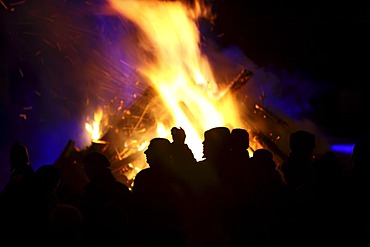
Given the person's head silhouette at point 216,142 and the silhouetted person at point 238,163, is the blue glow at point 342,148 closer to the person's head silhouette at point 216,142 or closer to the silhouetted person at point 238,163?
the silhouetted person at point 238,163

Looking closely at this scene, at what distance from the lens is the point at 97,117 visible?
11898mm

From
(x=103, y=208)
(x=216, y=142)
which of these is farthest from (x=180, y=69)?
(x=103, y=208)

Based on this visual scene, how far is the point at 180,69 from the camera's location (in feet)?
29.9

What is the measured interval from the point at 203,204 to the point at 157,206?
366mm

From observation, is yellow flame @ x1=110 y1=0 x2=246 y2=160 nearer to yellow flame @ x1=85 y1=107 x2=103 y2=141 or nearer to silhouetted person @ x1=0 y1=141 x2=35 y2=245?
yellow flame @ x1=85 y1=107 x2=103 y2=141

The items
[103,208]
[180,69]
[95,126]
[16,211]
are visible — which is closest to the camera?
[16,211]

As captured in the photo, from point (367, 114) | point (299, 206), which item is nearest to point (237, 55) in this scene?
point (367, 114)

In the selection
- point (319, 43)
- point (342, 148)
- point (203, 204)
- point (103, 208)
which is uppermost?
point (319, 43)

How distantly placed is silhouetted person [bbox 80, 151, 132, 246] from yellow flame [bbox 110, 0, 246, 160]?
12.7ft

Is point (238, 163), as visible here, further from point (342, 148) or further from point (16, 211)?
point (342, 148)

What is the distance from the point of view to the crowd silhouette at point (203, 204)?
118 inches

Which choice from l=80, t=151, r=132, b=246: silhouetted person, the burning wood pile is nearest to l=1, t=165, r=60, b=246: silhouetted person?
l=80, t=151, r=132, b=246: silhouetted person

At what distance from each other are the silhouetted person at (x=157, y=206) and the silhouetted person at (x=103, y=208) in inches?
4.1

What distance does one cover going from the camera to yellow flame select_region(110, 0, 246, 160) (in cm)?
803
